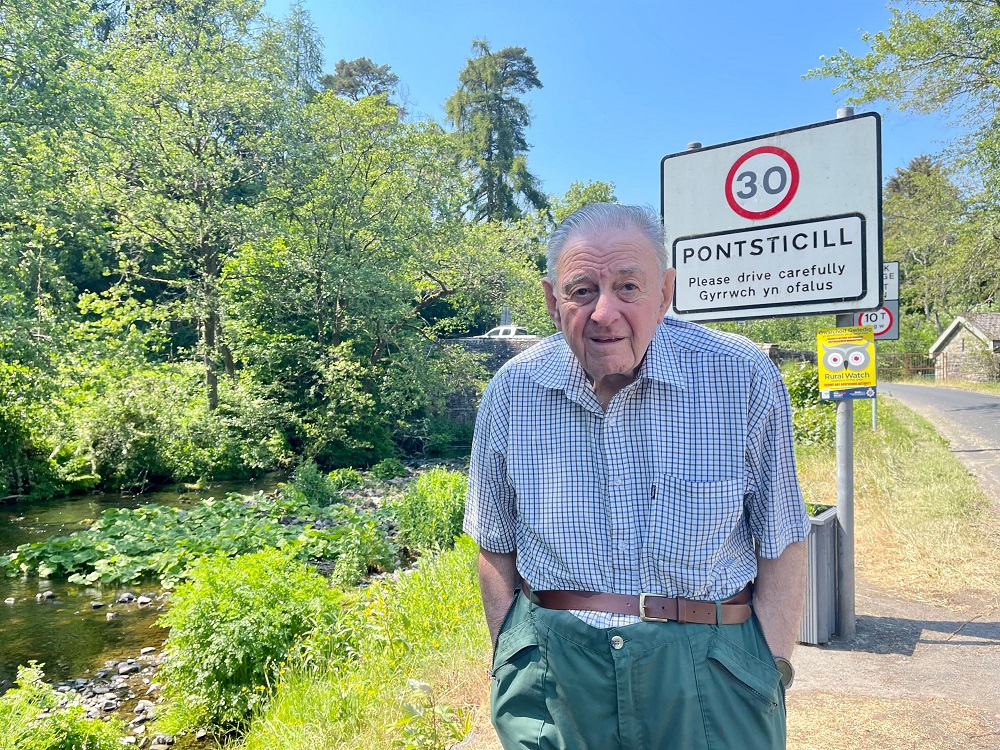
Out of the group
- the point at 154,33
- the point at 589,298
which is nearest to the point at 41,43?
the point at 154,33

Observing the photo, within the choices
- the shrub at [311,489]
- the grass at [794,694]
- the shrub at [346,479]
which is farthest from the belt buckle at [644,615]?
the shrub at [346,479]

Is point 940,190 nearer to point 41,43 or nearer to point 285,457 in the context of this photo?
point 285,457

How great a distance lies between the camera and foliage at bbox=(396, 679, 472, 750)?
129 inches

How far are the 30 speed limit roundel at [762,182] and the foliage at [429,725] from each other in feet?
10.1

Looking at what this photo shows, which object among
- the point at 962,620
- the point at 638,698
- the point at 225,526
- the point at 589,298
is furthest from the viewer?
the point at 225,526

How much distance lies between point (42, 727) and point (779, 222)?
477 cm

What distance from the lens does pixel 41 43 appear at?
11.4 meters

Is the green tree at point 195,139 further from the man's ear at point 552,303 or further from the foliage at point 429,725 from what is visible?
the man's ear at point 552,303

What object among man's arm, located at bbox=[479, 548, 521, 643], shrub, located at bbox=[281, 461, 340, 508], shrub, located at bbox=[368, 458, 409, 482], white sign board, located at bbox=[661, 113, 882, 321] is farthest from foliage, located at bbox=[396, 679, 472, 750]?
shrub, located at bbox=[368, 458, 409, 482]

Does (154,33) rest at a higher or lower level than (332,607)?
higher

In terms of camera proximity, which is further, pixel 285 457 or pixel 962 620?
pixel 285 457

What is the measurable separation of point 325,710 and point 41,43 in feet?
38.4

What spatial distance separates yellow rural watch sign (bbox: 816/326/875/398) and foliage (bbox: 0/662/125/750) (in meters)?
4.67

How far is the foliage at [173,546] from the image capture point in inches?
357
